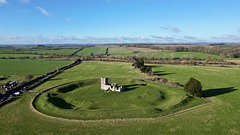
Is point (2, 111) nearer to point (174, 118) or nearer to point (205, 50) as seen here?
point (174, 118)

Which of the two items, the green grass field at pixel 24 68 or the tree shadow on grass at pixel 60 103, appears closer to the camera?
the tree shadow on grass at pixel 60 103

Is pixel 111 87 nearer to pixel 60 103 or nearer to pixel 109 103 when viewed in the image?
pixel 109 103

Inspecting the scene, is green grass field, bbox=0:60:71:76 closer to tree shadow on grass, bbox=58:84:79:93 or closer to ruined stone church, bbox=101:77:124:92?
tree shadow on grass, bbox=58:84:79:93

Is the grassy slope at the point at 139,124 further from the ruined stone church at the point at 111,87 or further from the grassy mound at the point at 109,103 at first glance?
the ruined stone church at the point at 111,87

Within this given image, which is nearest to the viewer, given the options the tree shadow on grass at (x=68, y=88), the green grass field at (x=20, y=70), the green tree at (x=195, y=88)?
the green tree at (x=195, y=88)

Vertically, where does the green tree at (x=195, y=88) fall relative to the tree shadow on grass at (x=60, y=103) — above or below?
above

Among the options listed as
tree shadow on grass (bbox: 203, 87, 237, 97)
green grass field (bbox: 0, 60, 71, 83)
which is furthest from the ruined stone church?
green grass field (bbox: 0, 60, 71, 83)

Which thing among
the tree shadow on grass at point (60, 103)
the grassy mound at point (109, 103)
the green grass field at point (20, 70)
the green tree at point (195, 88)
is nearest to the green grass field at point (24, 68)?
the green grass field at point (20, 70)

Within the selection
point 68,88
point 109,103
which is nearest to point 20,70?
point 68,88
